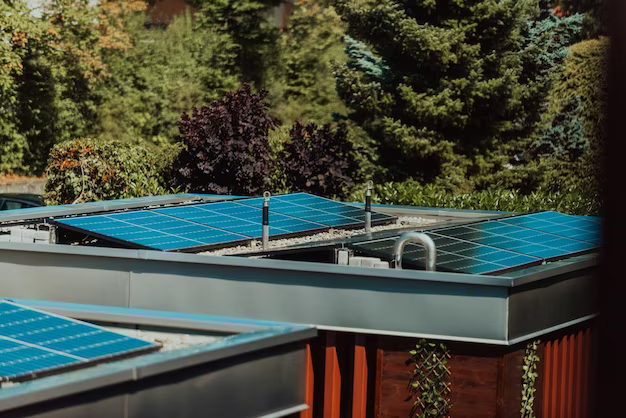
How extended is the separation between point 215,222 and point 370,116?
15520mm

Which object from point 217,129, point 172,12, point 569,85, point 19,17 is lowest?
point 217,129

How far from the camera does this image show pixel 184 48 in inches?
1881

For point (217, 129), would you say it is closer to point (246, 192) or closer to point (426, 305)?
point (246, 192)

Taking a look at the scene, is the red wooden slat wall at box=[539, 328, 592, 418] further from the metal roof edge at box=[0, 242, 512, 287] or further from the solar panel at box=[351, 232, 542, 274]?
the metal roof edge at box=[0, 242, 512, 287]

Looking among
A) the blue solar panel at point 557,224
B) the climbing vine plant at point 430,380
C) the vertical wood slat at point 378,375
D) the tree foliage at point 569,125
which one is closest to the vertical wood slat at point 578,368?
the blue solar panel at point 557,224

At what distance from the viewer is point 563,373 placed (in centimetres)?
1134

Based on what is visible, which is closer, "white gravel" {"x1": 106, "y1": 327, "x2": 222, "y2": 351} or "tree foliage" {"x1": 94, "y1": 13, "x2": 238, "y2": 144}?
"white gravel" {"x1": 106, "y1": 327, "x2": 222, "y2": 351}

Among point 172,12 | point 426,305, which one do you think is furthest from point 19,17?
point 426,305

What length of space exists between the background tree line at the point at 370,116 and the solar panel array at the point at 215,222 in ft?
18.4

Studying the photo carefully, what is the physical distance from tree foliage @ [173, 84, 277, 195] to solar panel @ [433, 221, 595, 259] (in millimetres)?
10370

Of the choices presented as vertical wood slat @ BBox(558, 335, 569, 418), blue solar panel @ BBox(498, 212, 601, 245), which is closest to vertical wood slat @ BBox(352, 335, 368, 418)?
vertical wood slat @ BBox(558, 335, 569, 418)

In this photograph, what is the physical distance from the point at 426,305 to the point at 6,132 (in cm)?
3163

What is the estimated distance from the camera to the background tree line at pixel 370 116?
909 inches

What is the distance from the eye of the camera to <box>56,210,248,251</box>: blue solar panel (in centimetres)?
1193
